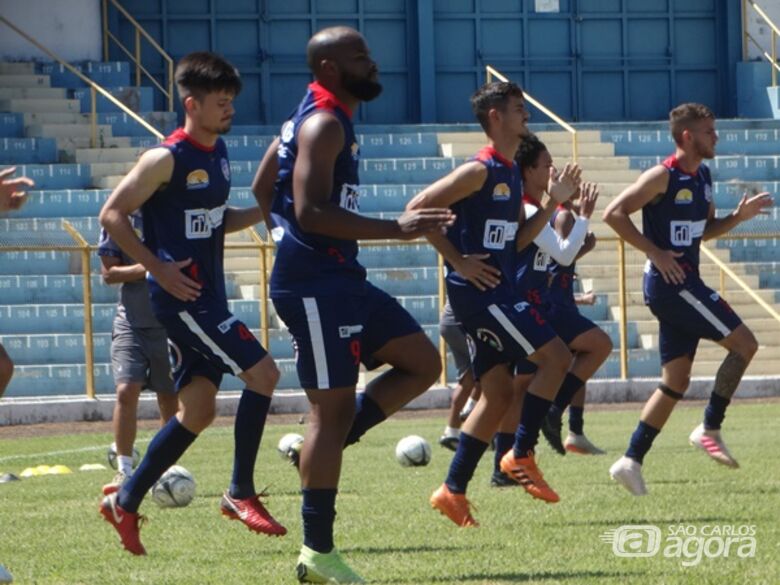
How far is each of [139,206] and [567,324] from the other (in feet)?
15.9

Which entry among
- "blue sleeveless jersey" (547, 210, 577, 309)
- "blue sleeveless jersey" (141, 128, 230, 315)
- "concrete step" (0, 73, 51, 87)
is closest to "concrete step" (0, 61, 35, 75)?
"concrete step" (0, 73, 51, 87)

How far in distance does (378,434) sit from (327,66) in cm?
997

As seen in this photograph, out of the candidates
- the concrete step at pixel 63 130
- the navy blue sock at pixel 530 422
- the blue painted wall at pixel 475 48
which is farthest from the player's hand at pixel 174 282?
the blue painted wall at pixel 475 48

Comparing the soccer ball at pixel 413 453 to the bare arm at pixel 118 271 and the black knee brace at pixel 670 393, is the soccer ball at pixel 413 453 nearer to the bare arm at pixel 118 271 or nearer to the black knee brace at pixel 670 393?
the bare arm at pixel 118 271

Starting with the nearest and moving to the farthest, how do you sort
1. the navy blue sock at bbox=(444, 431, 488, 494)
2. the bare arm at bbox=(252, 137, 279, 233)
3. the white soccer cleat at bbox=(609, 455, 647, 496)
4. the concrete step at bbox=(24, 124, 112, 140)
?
the bare arm at bbox=(252, 137, 279, 233) → the navy blue sock at bbox=(444, 431, 488, 494) → the white soccer cleat at bbox=(609, 455, 647, 496) → the concrete step at bbox=(24, 124, 112, 140)

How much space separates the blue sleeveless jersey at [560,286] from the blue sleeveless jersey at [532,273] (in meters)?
0.49

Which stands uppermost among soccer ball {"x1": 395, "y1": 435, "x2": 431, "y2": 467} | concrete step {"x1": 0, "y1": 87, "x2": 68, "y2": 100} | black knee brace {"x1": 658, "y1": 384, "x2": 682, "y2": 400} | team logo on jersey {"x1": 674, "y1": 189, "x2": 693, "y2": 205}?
concrete step {"x1": 0, "y1": 87, "x2": 68, "y2": 100}

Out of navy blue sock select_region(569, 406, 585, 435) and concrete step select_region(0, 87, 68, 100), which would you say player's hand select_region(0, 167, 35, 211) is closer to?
navy blue sock select_region(569, 406, 585, 435)

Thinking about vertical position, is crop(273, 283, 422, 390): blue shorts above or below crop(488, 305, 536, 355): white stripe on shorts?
above

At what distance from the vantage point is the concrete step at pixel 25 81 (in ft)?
87.2

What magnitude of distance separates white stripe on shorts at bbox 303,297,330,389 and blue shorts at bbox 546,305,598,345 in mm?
5214

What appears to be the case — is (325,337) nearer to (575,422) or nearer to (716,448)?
(716,448)

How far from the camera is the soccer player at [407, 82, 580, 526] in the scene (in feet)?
26.9

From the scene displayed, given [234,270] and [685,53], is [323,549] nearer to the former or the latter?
[234,270]
